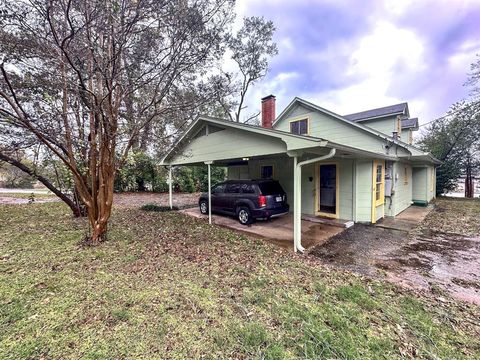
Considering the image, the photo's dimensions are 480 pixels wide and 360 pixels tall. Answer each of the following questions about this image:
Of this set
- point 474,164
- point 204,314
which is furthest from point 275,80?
point 474,164

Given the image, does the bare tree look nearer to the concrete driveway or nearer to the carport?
the carport

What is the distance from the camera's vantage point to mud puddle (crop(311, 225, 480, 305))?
369 centimetres

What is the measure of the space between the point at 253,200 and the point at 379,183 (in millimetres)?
5100

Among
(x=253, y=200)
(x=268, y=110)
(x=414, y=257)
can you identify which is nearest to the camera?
(x=414, y=257)

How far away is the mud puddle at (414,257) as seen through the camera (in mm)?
3691

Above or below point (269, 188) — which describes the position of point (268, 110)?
above

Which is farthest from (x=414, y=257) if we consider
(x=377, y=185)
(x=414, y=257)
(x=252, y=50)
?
(x=252, y=50)

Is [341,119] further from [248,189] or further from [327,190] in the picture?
[248,189]

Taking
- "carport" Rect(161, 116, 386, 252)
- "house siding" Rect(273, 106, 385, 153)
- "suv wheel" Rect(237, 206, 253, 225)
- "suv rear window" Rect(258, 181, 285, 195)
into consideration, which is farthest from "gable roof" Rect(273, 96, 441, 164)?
"suv wheel" Rect(237, 206, 253, 225)

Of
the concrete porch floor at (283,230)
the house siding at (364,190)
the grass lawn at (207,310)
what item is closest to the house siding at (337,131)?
the house siding at (364,190)

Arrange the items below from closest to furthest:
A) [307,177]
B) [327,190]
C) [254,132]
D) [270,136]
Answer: [270,136]
[254,132]
[327,190]
[307,177]

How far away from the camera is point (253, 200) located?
23.9ft

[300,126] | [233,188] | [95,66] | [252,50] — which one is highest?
[252,50]

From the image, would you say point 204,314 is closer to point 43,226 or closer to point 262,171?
point 43,226
